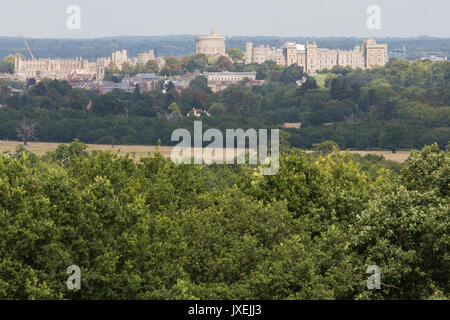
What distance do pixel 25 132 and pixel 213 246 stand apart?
136005 millimetres

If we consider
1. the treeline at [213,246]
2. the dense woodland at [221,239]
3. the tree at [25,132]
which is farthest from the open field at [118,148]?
the treeline at [213,246]

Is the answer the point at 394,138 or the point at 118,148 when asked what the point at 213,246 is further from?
the point at 394,138

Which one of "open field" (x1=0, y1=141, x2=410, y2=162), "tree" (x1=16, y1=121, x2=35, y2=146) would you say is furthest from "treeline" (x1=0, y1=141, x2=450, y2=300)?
"tree" (x1=16, y1=121, x2=35, y2=146)

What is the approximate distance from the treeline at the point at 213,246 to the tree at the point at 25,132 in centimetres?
13007

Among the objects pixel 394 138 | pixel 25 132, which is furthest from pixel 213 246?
pixel 25 132

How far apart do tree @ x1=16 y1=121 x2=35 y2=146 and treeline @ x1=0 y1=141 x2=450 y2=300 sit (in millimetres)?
130066

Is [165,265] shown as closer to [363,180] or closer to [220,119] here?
[363,180]

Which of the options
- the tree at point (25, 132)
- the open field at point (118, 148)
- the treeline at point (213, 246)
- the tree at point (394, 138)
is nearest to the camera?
the treeline at point (213, 246)

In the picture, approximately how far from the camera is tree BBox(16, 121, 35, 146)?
6481 inches

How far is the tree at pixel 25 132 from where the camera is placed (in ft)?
540

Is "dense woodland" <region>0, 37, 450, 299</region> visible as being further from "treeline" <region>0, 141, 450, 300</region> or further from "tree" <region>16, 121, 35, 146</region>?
"tree" <region>16, 121, 35, 146</region>

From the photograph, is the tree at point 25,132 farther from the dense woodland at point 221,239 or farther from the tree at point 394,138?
the dense woodland at point 221,239

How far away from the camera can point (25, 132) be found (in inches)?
6585
